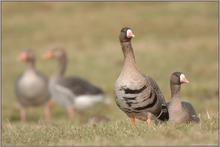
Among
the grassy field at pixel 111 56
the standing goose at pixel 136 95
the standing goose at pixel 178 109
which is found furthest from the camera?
the standing goose at pixel 178 109

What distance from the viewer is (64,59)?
2155cm

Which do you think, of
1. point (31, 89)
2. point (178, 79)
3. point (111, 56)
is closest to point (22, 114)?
point (31, 89)

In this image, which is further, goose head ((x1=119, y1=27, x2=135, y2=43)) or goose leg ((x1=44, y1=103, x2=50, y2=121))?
goose leg ((x1=44, y1=103, x2=50, y2=121))

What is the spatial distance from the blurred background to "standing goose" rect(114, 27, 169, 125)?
8.31m

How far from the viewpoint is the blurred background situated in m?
23.5

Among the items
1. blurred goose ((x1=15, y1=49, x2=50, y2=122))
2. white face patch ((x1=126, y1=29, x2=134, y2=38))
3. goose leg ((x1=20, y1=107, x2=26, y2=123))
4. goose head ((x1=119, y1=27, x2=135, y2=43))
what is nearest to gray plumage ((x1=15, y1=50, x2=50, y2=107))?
blurred goose ((x1=15, y1=49, x2=50, y2=122))

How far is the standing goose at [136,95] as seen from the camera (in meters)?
9.34

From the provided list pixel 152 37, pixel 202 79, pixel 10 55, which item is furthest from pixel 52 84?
pixel 152 37

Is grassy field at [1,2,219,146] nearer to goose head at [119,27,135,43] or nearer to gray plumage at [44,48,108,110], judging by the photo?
gray plumage at [44,48,108,110]

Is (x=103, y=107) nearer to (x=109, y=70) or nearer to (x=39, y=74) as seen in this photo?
(x=39, y=74)

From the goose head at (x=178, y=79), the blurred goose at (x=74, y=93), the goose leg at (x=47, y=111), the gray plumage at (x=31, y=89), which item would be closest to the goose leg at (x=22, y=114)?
the gray plumage at (x=31, y=89)

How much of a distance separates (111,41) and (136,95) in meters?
27.0

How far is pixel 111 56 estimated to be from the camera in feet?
104

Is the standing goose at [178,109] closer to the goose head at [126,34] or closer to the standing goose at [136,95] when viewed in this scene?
the standing goose at [136,95]
